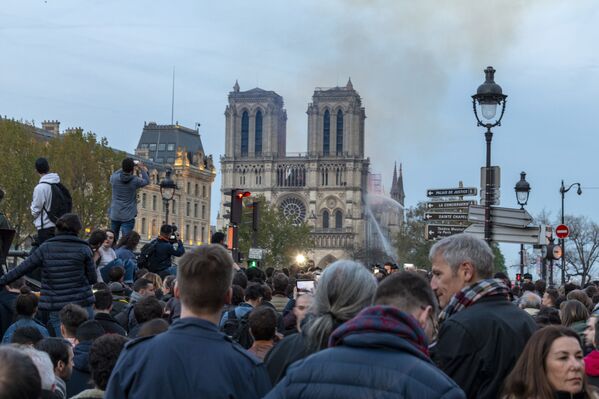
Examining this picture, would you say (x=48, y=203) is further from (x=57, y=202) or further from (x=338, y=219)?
(x=338, y=219)

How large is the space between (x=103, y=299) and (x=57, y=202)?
637 cm

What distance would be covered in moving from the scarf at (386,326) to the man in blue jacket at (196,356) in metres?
0.80

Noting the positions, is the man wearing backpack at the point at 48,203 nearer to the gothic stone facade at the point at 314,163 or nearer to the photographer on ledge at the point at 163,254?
the photographer on ledge at the point at 163,254

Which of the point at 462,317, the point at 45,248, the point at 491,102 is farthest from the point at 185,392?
the point at 491,102

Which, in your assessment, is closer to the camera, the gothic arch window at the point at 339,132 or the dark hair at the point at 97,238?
the dark hair at the point at 97,238

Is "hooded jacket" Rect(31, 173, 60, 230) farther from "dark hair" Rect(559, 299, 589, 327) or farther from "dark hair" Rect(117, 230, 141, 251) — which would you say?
"dark hair" Rect(559, 299, 589, 327)

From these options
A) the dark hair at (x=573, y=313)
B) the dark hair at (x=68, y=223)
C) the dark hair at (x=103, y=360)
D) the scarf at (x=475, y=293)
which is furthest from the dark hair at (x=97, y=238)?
the scarf at (x=475, y=293)

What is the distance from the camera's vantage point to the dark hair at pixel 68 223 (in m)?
11.1

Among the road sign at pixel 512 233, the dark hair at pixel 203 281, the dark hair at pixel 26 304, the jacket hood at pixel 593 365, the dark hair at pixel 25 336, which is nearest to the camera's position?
the dark hair at pixel 203 281

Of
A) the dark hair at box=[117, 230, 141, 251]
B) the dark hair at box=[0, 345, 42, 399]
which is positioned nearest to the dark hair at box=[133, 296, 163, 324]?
the dark hair at box=[0, 345, 42, 399]

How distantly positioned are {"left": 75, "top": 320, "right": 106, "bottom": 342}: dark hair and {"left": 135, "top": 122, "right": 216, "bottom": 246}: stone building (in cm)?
10296

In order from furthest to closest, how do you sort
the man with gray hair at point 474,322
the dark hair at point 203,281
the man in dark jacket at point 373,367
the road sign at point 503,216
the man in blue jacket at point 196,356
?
the road sign at point 503,216, the man with gray hair at point 474,322, the dark hair at point 203,281, the man in blue jacket at point 196,356, the man in dark jacket at point 373,367

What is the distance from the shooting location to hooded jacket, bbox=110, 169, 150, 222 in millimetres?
18328

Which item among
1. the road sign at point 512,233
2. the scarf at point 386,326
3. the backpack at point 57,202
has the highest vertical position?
the backpack at point 57,202
